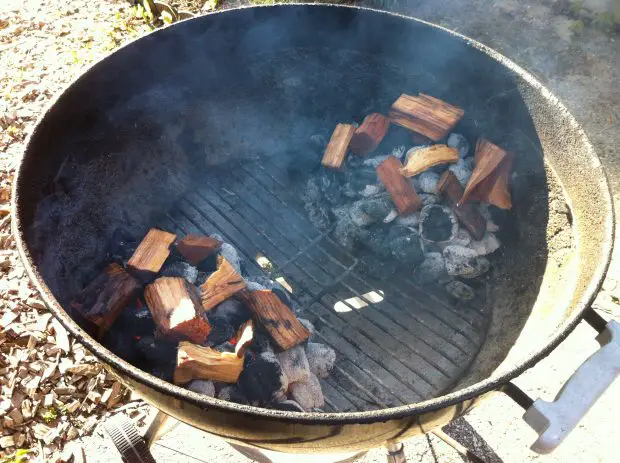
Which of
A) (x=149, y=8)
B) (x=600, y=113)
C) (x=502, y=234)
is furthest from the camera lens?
(x=149, y=8)

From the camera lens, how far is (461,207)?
2453 millimetres

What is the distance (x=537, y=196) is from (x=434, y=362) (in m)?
0.88

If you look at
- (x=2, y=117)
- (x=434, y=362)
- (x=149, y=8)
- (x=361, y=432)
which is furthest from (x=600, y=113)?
(x=2, y=117)

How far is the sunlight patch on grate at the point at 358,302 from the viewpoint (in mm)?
2387

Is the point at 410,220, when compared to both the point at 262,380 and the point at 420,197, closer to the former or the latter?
the point at 420,197

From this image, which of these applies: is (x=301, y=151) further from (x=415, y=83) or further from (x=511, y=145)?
(x=511, y=145)

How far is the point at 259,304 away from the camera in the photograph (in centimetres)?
207

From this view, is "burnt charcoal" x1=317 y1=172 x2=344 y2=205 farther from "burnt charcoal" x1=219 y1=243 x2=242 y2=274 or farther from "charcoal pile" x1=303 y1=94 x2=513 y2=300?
"burnt charcoal" x1=219 y1=243 x2=242 y2=274

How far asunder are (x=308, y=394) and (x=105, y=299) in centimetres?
93

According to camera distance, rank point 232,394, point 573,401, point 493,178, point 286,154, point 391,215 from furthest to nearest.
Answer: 1. point 286,154
2. point 391,215
3. point 493,178
4. point 232,394
5. point 573,401

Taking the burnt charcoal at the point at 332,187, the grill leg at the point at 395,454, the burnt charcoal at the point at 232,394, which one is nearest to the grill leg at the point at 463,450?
the grill leg at the point at 395,454

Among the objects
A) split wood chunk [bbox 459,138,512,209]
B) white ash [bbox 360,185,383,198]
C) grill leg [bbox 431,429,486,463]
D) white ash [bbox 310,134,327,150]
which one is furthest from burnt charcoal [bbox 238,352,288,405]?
white ash [bbox 310,134,327,150]

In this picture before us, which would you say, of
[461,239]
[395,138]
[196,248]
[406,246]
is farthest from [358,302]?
[395,138]

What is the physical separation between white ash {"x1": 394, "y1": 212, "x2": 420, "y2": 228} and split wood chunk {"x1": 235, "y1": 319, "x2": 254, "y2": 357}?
98 centimetres
